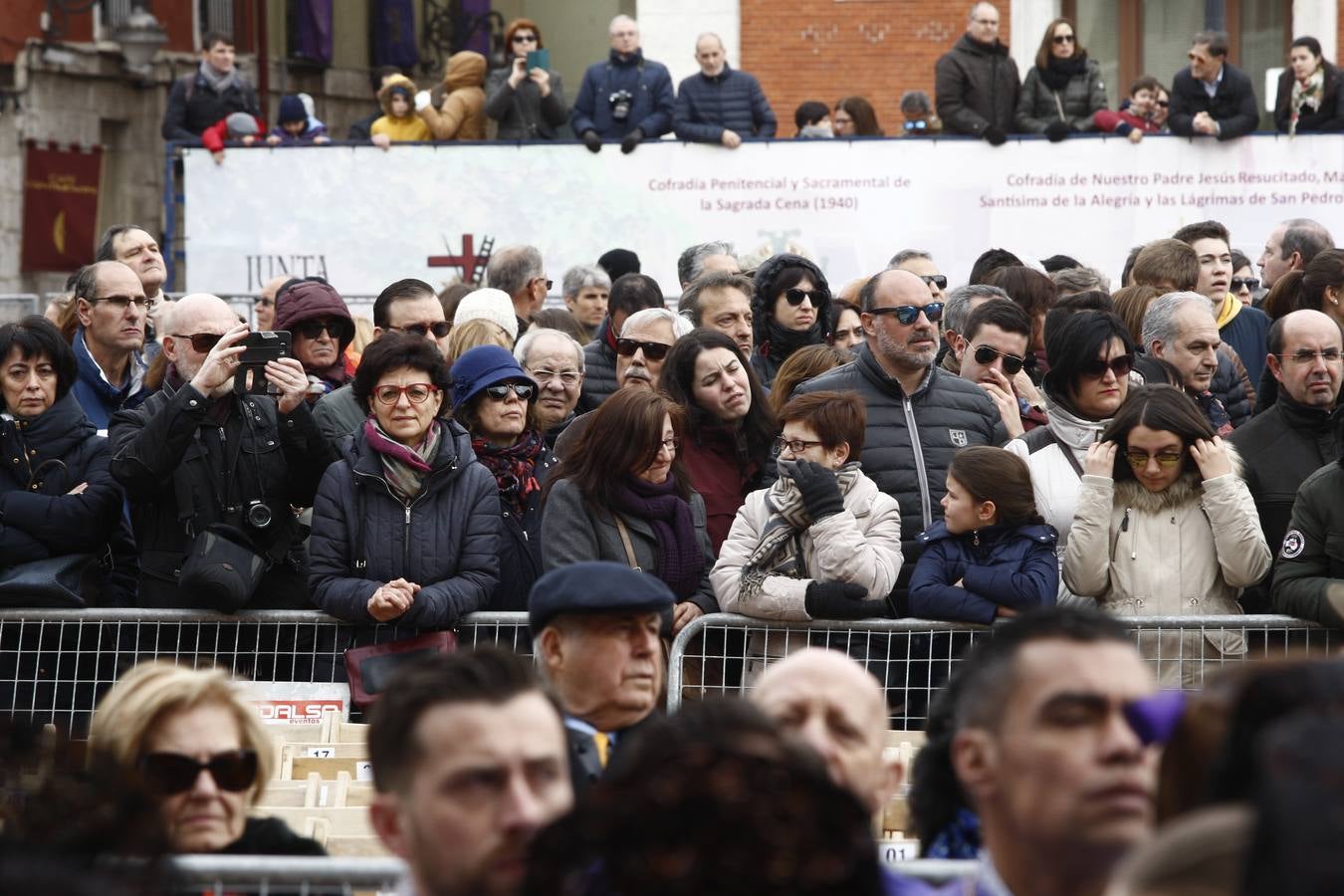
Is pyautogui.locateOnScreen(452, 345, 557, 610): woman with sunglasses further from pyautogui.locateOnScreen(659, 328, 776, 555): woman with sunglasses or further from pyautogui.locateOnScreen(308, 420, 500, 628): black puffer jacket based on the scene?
pyautogui.locateOnScreen(659, 328, 776, 555): woman with sunglasses

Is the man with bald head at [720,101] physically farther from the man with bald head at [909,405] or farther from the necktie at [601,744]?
the necktie at [601,744]

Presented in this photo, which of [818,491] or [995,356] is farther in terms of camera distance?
[995,356]

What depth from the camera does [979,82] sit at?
15898mm

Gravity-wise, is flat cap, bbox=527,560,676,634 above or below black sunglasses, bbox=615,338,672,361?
below

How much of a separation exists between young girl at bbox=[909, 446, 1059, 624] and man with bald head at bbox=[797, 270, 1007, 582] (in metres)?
0.36

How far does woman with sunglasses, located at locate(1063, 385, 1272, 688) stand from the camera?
21.8 ft

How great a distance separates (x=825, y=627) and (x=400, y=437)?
5.15ft

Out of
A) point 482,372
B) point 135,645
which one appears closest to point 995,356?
point 482,372

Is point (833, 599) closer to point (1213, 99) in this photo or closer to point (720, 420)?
point (720, 420)

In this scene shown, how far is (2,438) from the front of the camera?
708 cm

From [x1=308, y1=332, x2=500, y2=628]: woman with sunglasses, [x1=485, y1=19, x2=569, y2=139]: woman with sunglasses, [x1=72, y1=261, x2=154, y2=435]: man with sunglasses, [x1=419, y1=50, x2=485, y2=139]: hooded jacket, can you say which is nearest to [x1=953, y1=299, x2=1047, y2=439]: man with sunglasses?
[x1=308, y1=332, x2=500, y2=628]: woman with sunglasses

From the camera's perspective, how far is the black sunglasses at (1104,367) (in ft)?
23.6

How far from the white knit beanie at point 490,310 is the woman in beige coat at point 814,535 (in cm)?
224

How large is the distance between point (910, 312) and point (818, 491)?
1172 mm
